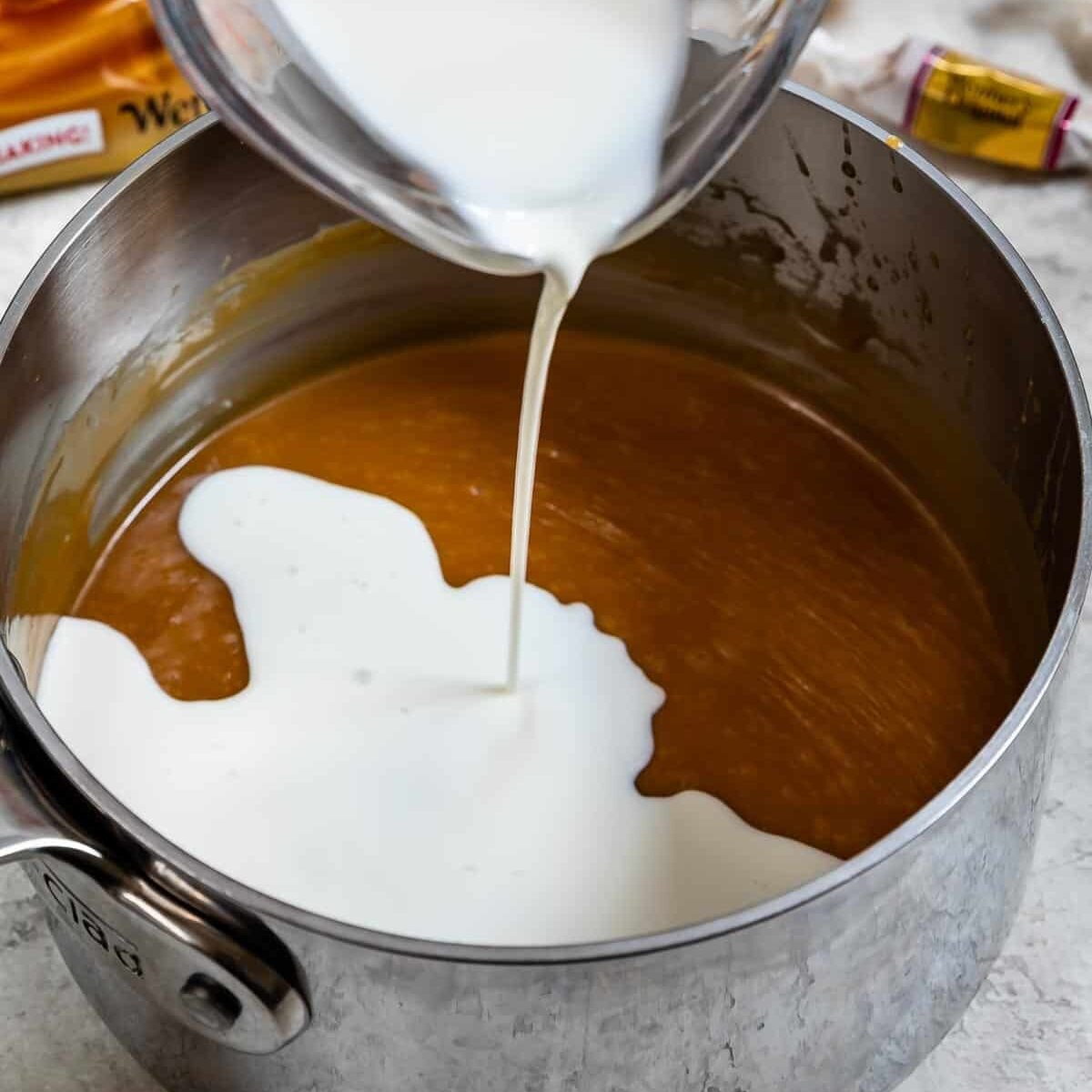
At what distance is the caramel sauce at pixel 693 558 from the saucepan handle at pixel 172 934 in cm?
36

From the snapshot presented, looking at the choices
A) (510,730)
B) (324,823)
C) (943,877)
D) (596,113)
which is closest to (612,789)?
(510,730)

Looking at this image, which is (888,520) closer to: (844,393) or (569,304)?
(844,393)

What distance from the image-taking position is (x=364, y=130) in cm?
95

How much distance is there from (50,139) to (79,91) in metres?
0.05

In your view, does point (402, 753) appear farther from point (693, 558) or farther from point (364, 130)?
point (364, 130)

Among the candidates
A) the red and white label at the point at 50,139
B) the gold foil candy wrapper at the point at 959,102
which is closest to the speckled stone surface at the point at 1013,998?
the gold foil candy wrapper at the point at 959,102

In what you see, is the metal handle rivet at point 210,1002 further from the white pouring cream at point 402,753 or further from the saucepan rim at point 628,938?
the white pouring cream at point 402,753

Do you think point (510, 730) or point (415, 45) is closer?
point (415, 45)

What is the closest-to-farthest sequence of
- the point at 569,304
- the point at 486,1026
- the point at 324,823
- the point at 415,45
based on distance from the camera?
the point at 486,1026, the point at 415,45, the point at 324,823, the point at 569,304

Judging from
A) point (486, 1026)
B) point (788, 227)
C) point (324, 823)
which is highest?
point (788, 227)

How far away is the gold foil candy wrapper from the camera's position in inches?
56.9

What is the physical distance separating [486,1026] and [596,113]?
0.50 metres

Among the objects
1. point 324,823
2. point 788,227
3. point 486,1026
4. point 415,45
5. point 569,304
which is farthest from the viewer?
point 569,304

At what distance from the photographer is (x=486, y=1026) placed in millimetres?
814
